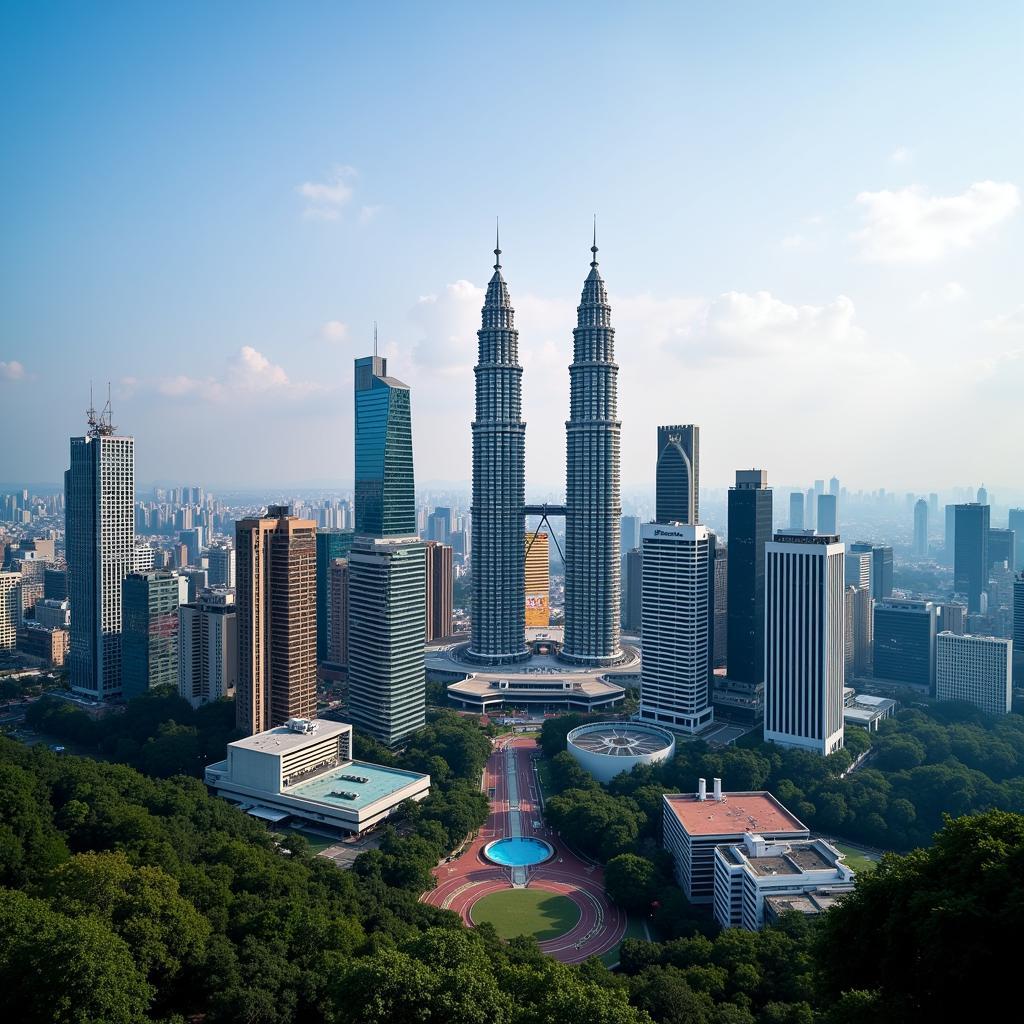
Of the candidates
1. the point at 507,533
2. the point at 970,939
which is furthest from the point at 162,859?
the point at 507,533

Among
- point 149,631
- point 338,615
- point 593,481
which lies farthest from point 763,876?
point 338,615

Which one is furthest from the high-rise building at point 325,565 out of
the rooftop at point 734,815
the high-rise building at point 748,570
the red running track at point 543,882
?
the rooftop at point 734,815

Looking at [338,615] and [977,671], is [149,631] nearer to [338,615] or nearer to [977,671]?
Result: [338,615]

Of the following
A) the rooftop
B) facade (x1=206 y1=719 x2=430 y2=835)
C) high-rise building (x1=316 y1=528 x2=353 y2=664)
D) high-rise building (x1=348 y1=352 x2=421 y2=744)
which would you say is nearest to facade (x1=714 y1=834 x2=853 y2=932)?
the rooftop

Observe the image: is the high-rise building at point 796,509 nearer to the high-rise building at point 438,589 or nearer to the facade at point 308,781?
the high-rise building at point 438,589

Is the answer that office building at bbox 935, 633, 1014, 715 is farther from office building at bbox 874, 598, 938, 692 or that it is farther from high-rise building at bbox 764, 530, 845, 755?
high-rise building at bbox 764, 530, 845, 755

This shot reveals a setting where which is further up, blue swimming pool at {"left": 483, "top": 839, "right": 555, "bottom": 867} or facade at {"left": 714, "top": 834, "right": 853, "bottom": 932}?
facade at {"left": 714, "top": 834, "right": 853, "bottom": 932}
